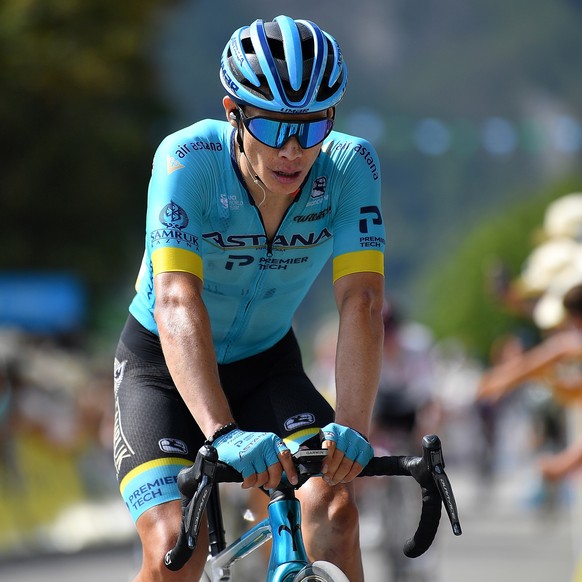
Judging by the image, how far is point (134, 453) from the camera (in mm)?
4918

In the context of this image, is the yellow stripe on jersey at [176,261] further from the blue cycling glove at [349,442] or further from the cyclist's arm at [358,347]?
the blue cycling glove at [349,442]

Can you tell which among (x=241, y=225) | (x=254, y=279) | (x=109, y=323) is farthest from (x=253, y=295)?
(x=109, y=323)

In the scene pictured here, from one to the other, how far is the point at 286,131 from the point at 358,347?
0.73 m

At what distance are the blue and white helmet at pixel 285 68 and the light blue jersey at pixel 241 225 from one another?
0.94ft

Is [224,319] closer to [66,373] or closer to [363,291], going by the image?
[363,291]

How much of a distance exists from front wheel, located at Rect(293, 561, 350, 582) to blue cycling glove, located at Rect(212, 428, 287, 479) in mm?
350

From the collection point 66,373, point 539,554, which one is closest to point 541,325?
point 539,554

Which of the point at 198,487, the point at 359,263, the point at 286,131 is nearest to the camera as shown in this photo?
the point at 198,487

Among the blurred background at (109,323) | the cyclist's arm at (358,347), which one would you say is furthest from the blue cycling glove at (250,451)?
the blurred background at (109,323)

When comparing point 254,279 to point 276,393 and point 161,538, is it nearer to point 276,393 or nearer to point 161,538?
point 276,393

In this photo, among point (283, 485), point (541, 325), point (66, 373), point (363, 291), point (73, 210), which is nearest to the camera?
point (283, 485)

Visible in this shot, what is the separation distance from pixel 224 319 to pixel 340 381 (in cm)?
75

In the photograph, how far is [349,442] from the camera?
4328 mm

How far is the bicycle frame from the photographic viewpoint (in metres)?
4.42
